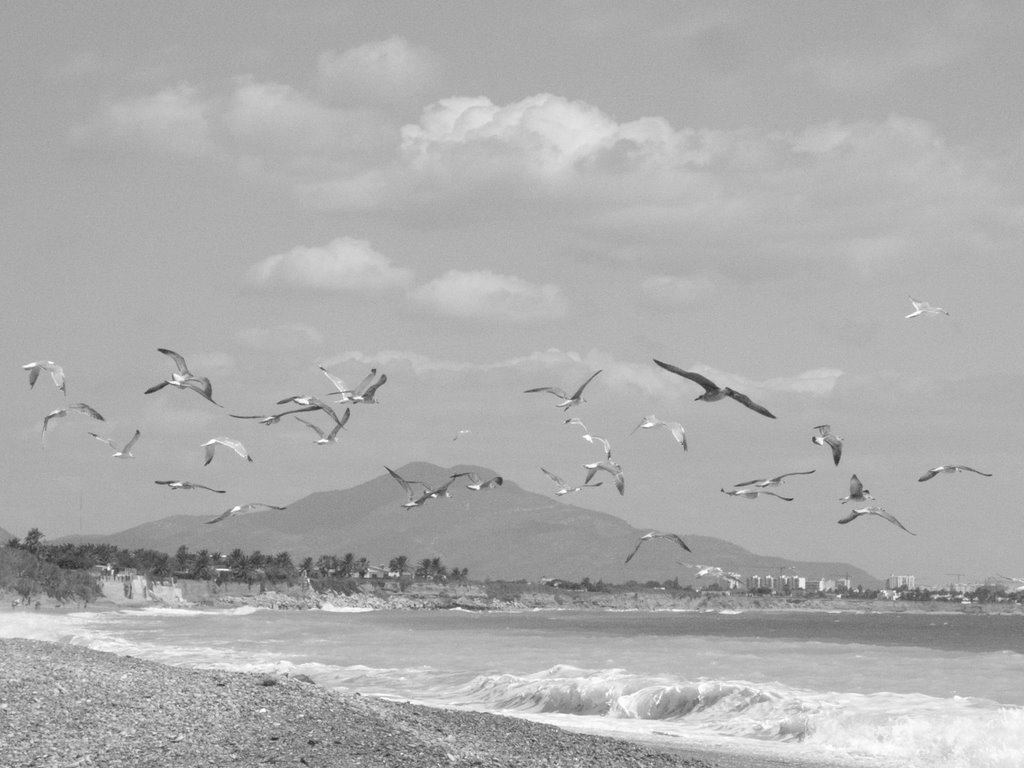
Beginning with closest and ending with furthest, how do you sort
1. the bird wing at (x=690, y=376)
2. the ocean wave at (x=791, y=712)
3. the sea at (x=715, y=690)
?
1. the bird wing at (x=690, y=376)
2. the ocean wave at (x=791, y=712)
3. the sea at (x=715, y=690)

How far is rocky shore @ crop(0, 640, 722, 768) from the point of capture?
49.2 ft

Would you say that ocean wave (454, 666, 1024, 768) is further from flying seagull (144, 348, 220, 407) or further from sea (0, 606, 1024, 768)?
flying seagull (144, 348, 220, 407)

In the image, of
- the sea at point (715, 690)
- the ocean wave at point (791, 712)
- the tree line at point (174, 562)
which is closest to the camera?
the ocean wave at point (791, 712)

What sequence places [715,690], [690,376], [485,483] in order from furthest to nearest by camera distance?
[715,690] < [485,483] < [690,376]

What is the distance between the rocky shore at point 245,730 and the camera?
49.2ft

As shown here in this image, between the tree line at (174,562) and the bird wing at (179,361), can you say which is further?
the tree line at (174,562)

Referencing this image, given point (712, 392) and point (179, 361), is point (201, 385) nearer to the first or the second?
point (179, 361)

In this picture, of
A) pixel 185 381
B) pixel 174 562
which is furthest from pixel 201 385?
pixel 174 562

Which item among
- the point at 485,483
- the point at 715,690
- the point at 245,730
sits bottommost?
the point at 715,690

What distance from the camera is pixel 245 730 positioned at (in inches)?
634

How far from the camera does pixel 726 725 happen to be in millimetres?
24531

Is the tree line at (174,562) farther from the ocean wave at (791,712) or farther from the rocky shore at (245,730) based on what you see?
the rocky shore at (245,730)

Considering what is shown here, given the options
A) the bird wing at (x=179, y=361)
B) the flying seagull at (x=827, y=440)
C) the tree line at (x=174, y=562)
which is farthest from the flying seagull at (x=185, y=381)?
the tree line at (x=174, y=562)

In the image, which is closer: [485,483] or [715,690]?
[485,483]
